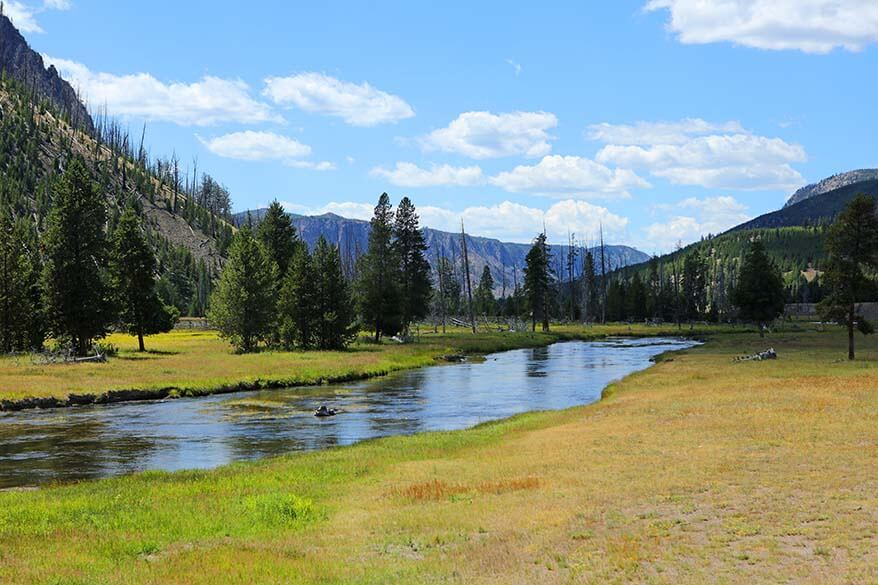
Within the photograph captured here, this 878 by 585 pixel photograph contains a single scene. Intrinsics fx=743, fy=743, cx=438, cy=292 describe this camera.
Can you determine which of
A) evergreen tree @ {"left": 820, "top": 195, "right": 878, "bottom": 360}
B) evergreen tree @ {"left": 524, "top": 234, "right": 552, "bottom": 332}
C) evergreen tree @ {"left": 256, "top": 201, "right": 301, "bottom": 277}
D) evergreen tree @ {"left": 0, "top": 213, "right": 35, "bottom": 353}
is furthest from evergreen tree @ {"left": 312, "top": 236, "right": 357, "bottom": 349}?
evergreen tree @ {"left": 524, "top": 234, "right": 552, "bottom": 332}

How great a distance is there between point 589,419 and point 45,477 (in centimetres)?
2375

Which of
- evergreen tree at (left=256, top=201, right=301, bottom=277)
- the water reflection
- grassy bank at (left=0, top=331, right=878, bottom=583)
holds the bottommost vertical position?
the water reflection

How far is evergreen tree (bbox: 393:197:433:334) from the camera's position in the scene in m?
116

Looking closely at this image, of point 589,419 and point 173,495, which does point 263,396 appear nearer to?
point 589,419

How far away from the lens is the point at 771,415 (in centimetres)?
3167

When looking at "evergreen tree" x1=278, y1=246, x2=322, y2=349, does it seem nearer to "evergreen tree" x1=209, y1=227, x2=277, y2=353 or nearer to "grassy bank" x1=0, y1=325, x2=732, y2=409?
"evergreen tree" x1=209, y1=227, x2=277, y2=353

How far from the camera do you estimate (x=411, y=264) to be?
399ft

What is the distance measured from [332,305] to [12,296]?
3483cm

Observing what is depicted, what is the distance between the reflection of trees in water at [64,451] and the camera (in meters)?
28.2

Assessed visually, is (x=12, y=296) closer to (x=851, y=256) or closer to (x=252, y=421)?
(x=252, y=421)

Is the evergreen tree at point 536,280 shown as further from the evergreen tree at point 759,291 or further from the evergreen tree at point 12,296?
the evergreen tree at point 12,296

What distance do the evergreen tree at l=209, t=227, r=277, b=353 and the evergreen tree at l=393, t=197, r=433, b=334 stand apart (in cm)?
2737

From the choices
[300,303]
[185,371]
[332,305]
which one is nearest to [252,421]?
[185,371]

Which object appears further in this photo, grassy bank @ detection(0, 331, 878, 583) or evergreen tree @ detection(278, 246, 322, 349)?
evergreen tree @ detection(278, 246, 322, 349)
